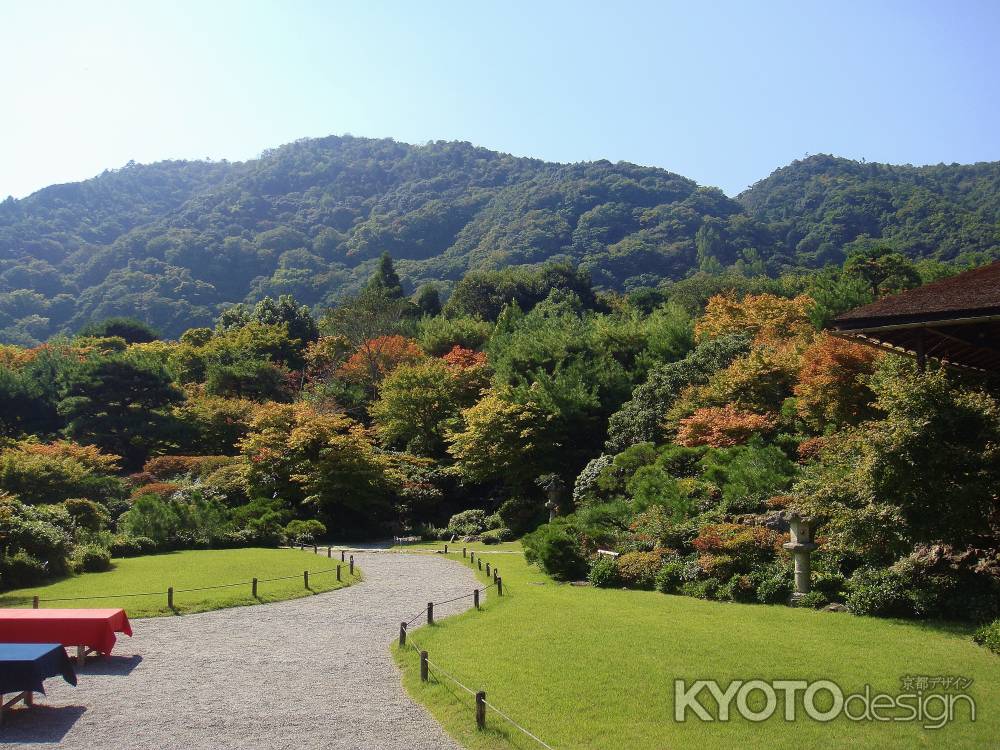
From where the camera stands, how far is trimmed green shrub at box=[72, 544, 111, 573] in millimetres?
21772

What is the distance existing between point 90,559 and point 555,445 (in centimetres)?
1922

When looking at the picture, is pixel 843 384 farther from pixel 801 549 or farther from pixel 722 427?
pixel 801 549

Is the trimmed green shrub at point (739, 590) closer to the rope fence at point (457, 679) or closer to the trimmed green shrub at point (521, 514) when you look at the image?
the rope fence at point (457, 679)

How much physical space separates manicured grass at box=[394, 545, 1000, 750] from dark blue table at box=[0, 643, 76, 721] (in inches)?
185

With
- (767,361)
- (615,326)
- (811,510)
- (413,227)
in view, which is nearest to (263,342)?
(615,326)

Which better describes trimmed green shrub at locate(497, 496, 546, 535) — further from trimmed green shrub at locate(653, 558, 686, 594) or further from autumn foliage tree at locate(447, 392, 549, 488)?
trimmed green shrub at locate(653, 558, 686, 594)

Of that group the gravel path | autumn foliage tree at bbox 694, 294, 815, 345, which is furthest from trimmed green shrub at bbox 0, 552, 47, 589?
autumn foliage tree at bbox 694, 294, 815, 345

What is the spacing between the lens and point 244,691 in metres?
11.0

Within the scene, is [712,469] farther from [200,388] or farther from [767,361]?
[200,388]

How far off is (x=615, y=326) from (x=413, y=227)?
90147 mm

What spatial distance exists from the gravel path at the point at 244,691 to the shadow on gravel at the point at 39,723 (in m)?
0.02

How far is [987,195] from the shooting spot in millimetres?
95125

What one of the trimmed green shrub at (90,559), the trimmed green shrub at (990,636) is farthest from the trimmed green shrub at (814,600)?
the trimmed green shrub at (90,559)

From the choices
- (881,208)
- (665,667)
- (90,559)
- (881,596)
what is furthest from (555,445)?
(881,208)
